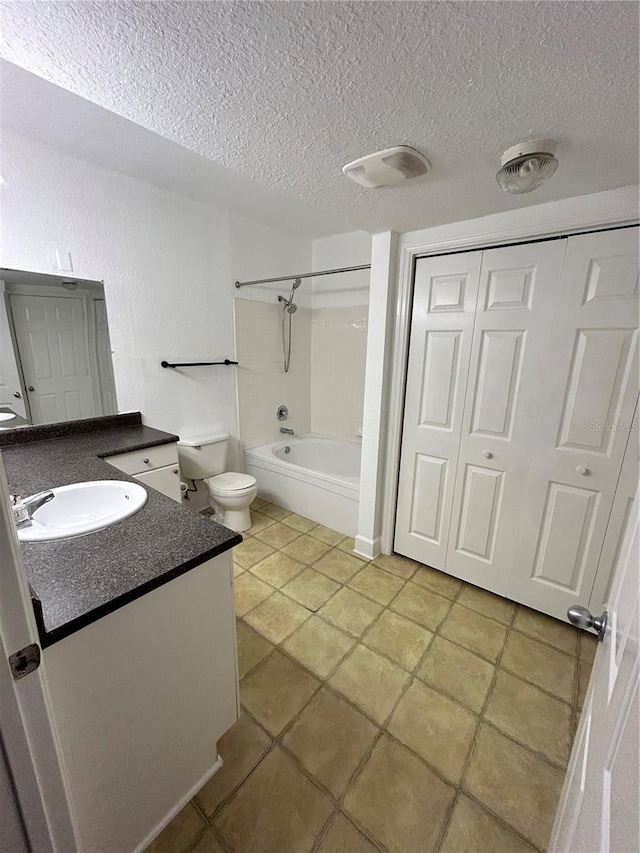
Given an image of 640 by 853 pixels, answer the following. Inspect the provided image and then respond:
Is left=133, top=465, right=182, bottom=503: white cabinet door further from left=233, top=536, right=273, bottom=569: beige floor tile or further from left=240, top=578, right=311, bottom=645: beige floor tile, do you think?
left=240, top=578, right=311, bottom=645: beige floor tile

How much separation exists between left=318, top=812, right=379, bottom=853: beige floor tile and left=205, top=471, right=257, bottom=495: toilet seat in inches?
69.8

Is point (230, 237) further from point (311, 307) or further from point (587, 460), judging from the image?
A: point (587, 460)

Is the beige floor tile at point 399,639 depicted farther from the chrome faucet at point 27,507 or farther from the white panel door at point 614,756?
the chrome faucet at point 27,507

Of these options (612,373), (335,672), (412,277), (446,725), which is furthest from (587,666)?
(412,277)

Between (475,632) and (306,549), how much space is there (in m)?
1.14

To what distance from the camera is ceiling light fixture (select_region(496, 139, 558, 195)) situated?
1.07 metres

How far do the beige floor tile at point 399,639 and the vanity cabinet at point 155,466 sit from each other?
1273mm

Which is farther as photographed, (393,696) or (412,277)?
(412,277)

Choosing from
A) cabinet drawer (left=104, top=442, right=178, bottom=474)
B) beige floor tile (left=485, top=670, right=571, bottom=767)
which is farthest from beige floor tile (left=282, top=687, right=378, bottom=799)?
cabinet drawer (left=104, top=442, right=178, bottom=474)

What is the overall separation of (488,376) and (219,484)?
1.97 m

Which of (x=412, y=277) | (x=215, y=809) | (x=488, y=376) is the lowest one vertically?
(x=215, y=809)

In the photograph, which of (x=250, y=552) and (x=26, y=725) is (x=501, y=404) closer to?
(x=250, y=552)

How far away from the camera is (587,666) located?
1.59 meters

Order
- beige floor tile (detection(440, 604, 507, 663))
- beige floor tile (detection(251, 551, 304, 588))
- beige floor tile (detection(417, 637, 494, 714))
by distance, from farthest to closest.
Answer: beige floor tile (detection(251, 551, 304, 588)) < beige floor tile (detection(440, 604, 507, 663)) < beige floor tile (detection(417, 637, 494, 714))
